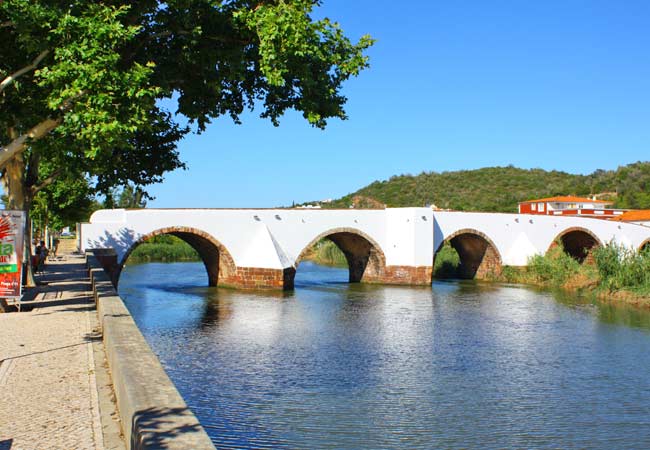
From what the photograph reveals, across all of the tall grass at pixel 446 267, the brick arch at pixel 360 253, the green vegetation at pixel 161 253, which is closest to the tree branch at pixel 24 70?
the brick arch at pixel 360 253

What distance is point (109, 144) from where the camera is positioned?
9414 mm

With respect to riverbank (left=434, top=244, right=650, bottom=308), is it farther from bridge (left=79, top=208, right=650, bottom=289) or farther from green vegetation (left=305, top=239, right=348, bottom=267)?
green vegetation (left=305, top=239, right=348, bottom=267)

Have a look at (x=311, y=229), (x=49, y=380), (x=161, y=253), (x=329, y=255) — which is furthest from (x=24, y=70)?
(x=329, y=255)

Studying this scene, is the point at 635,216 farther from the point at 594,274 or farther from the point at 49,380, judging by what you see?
the point at 49,380

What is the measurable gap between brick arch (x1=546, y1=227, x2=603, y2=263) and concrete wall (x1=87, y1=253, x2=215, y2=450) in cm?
3108

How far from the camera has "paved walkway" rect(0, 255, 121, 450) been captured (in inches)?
200

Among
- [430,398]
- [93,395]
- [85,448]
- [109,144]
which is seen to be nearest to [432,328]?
[430,398]

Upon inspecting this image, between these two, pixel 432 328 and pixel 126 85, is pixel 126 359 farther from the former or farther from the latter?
pixel 432 328

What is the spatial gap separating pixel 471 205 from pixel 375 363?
63104 mm

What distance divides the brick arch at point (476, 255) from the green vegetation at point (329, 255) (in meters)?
8.81

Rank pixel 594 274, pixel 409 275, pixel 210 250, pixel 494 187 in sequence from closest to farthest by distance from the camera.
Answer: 1. pixel 210 250
2. pixel 594 274
3. pixel 409 275
4. pixel 494 187

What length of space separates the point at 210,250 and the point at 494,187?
60761mm

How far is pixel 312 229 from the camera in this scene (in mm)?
27359

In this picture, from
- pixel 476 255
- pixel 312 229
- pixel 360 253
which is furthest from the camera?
pixel 476 255
